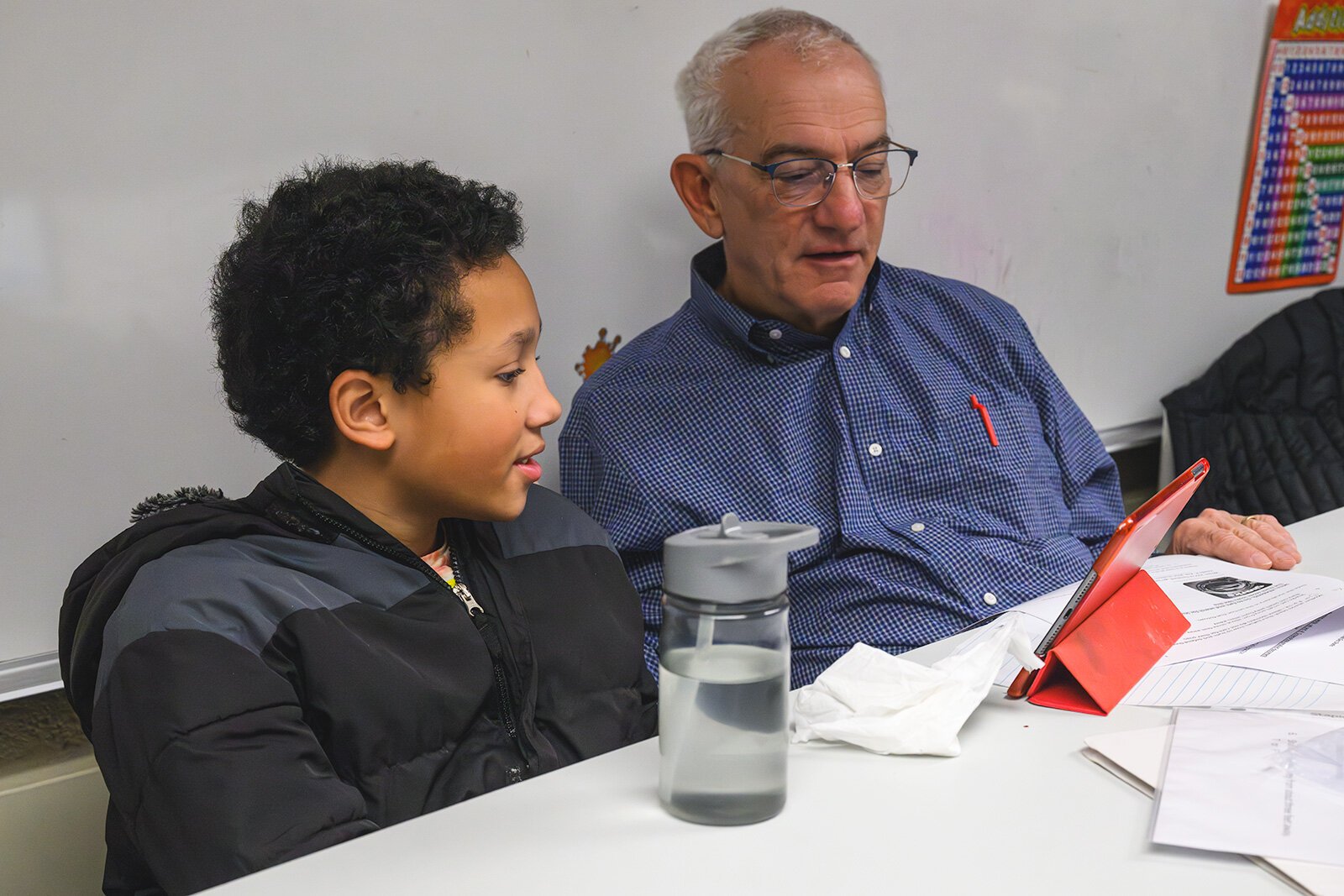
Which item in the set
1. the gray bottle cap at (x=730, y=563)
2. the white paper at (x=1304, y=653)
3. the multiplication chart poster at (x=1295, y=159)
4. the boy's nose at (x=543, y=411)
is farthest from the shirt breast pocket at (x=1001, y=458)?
the multiplication chart poster at (x=1295, y=159)

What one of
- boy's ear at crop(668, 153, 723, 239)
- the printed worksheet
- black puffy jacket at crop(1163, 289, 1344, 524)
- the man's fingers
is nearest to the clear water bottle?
the printed worksheet

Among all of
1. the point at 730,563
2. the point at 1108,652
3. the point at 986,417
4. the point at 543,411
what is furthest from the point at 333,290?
the point at 986,417

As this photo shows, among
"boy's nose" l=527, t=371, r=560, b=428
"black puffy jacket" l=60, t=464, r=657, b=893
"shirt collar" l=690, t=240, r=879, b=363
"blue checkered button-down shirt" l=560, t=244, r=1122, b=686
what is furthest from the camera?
"shirt collar" l=690, t=240, r=879, b=363

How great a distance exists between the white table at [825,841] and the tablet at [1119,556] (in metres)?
0.10

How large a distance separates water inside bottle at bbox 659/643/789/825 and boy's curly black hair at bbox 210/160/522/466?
1.48 ft

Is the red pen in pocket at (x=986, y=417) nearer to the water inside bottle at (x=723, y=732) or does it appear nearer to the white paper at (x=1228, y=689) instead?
the white paper at (x=1228, y=689)

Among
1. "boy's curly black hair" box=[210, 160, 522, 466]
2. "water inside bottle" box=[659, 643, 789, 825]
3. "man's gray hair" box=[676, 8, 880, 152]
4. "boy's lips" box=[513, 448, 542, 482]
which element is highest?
"man's gray hair" box=[676, 8, 880, 152]

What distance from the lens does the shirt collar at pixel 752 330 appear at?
1.59 metres

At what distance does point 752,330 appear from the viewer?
1.59 m

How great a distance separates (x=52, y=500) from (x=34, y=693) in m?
0.21

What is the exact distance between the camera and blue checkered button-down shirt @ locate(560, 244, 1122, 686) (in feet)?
4.87

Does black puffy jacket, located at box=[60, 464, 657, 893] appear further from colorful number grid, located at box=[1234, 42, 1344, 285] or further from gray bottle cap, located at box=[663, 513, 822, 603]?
colorful number grid, located at box=[1234, 42, 1344, 285]

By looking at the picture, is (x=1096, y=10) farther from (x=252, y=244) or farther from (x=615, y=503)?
(x=252, y=244)

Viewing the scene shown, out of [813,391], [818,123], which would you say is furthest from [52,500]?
[818,123]
